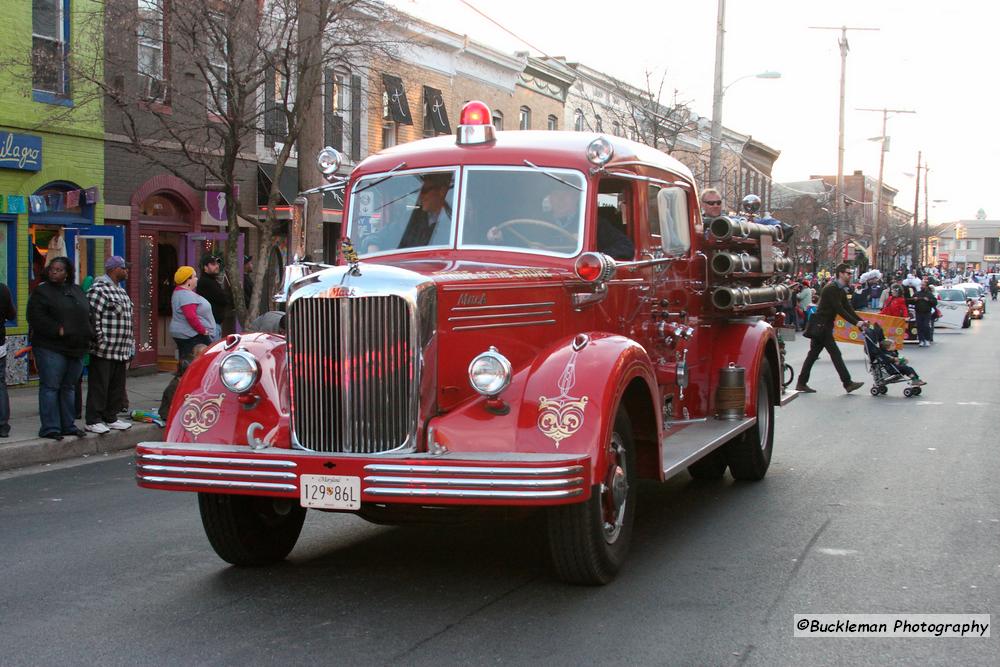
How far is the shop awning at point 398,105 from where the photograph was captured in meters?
23.4

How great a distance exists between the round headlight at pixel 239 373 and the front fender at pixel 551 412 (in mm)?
1038

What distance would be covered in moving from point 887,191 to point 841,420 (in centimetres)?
10470

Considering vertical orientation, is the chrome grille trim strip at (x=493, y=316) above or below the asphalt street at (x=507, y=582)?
above

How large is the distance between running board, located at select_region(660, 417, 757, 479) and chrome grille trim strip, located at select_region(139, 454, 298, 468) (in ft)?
7.45

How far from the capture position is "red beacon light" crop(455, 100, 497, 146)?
7156 mm

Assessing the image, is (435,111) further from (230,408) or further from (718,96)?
(230,408)

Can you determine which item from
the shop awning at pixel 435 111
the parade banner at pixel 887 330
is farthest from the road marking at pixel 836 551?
the shop awning at pixel 435 111

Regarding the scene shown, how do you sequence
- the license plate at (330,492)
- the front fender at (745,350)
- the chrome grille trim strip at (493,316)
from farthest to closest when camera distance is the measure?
1. the front fender at (745,350)
2. the chrome grille trim strip at (493,316)
3. the license plate at (330,492)

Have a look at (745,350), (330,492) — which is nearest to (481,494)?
(330,492)

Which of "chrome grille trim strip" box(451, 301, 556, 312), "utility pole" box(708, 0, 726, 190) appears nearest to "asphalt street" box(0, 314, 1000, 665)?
"chrome grille trim strip" box(451, 301, 556, 312)

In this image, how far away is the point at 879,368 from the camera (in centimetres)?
1738

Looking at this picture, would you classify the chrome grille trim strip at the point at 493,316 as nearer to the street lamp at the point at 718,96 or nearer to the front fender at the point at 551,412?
the front fender at the point at 551,412

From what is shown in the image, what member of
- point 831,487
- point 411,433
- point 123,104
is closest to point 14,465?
point 123,104

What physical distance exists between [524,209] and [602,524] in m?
2.08
